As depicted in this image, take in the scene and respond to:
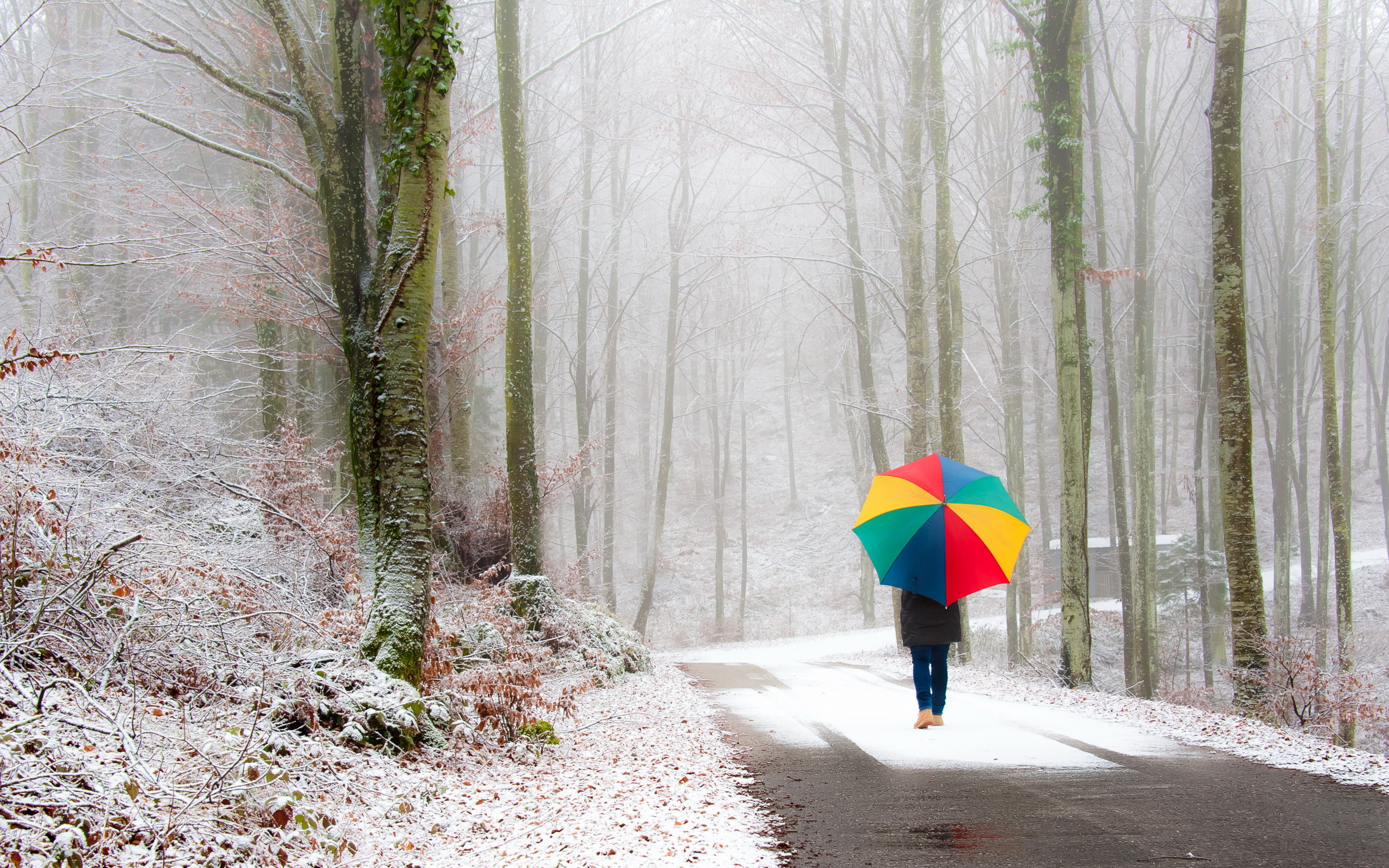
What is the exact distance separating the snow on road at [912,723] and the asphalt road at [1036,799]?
27 mm

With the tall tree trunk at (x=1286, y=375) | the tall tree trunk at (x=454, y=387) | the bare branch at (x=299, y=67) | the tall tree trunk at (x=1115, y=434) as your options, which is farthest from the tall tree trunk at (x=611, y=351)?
the tall tree trunk at (x=1286, y=375)

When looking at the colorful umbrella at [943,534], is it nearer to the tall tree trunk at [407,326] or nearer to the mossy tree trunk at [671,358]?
the tall tree trunk at [407,326]

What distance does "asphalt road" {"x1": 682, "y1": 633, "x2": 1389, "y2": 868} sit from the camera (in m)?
3.43

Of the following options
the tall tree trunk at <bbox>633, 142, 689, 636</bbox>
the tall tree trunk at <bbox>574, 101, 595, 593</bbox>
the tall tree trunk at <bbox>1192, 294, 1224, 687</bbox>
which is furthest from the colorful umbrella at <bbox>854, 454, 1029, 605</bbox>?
the tall tree trunk at <bbox>1192, 294, 1224, 687</bbox>

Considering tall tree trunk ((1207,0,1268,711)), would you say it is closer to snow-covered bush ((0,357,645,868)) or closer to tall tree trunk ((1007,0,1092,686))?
tall tree trunk ((1007,0,1092,686))

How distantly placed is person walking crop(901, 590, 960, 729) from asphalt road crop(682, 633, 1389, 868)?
220 mm

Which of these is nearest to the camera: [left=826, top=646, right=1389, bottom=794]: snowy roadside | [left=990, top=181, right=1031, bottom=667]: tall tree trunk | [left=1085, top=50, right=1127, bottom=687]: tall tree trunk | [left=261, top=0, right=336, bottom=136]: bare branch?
[left=826, top=646, right=1389, bottom=794]: snowy roadside

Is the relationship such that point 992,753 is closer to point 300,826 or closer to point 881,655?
point 300,826

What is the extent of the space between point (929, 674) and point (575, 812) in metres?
3.50

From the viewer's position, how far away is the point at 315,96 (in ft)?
26.8

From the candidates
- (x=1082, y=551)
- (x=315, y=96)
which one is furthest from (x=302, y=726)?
(x=1082, y=551)

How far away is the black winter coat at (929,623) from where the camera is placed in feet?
20.3

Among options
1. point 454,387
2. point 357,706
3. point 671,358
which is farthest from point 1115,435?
point 357,706

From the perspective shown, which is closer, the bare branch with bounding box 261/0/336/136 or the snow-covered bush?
the snow-covered bush
